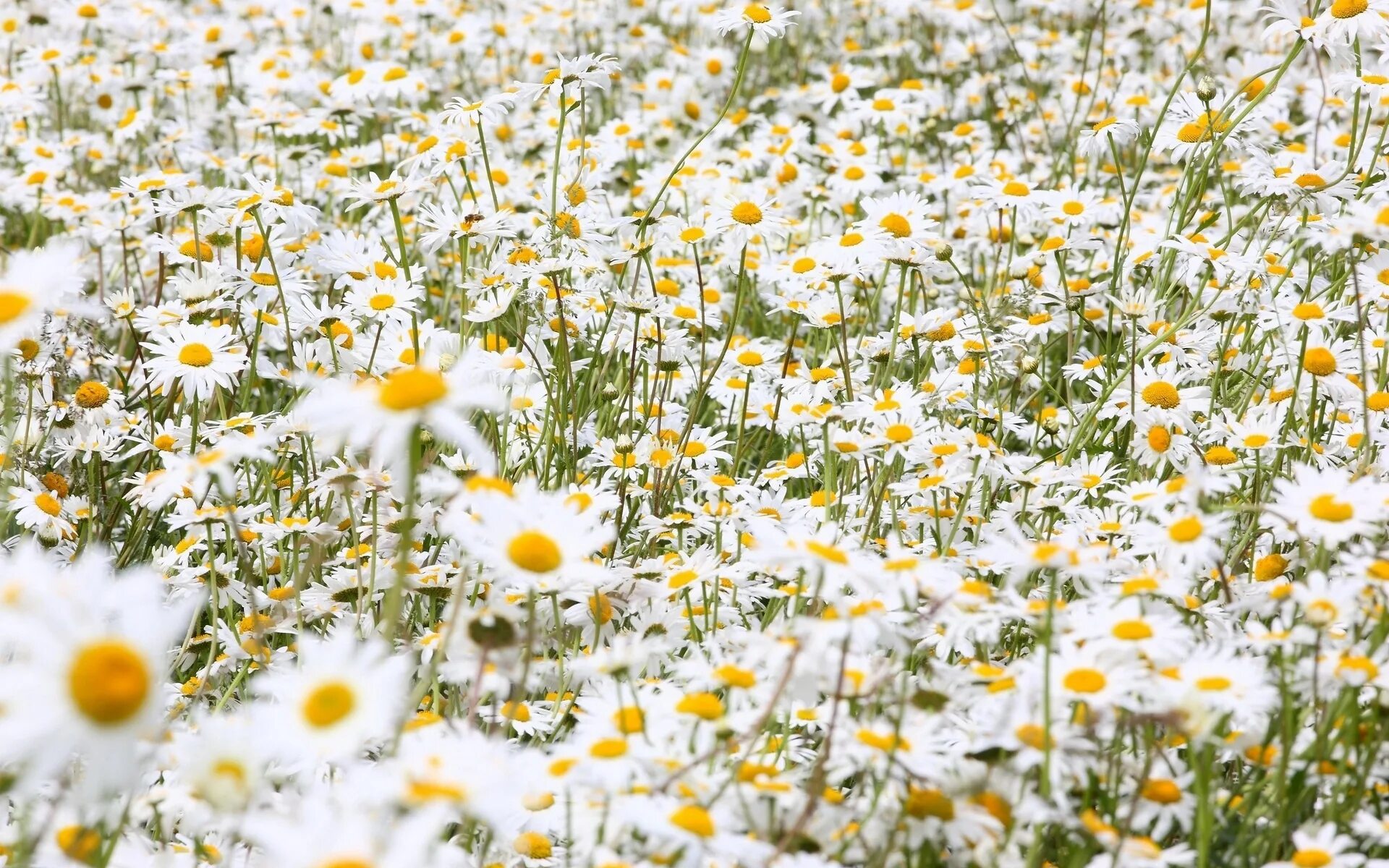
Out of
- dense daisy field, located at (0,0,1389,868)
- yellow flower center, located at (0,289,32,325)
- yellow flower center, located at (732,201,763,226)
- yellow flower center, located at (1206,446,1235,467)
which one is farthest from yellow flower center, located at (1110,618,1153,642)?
yellow flower center, located at (732,201,763,226)

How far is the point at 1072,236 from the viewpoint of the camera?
14.8 feet

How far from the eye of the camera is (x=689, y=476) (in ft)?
12.2

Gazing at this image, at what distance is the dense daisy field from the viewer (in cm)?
188

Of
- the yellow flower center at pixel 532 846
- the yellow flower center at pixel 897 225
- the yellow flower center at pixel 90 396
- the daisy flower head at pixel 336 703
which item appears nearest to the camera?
the daisy flower head at pixel 336 703

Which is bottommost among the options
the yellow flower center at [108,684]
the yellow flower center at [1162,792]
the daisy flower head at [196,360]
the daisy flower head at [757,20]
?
the daisy flower head at [196,360]

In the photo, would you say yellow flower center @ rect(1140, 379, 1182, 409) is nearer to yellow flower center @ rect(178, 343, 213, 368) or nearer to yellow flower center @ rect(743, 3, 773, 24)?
yellow flower center @ rect(743, 3, 773, 24)

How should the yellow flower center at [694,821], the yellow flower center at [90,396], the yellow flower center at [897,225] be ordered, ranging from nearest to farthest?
the yellow flower center at [694,821] → the yellow flower center at [90,396] → the yellow flower center at [897,225]

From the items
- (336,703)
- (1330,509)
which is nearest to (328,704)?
(336,703)

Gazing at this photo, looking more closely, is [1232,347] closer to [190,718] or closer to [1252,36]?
[190,718]

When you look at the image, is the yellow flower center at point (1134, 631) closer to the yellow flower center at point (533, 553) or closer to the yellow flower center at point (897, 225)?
the yellow flower center at point (533, 553)

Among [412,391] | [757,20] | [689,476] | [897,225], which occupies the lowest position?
[689,476]

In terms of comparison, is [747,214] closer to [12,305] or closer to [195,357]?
[195,357]

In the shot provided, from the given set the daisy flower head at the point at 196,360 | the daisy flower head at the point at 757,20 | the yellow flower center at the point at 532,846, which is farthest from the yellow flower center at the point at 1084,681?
the daisy flower head at the point at 757,20

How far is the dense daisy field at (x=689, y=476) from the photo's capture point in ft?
6.17
